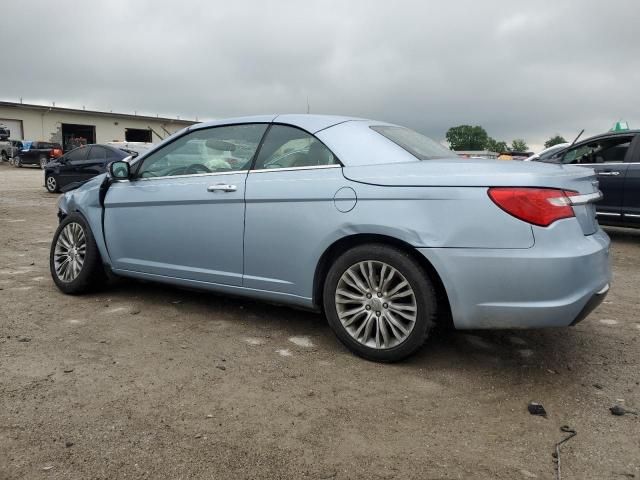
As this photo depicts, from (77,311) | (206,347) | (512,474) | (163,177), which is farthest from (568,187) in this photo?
(77,311)

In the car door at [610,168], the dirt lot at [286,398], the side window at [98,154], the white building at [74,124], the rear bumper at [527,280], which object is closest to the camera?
the dirt lot at [286,398]

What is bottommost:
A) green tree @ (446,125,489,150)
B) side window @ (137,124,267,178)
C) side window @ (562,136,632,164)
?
side window @ (137,124,267,178)

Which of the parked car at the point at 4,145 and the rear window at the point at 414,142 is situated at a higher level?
the parked car at the point at 4,145

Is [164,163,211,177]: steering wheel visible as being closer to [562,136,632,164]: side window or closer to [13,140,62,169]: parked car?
[562,136,632,164]: side window

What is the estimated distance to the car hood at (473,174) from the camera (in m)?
2.96

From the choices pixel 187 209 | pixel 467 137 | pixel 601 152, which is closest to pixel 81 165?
pixel 187 209

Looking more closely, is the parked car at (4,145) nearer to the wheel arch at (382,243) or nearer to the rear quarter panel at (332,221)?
the rear quarter panel at (332,221)

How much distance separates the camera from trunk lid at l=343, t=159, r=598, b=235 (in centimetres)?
296

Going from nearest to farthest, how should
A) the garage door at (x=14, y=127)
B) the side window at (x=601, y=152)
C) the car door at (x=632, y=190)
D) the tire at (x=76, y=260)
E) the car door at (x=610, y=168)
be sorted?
the tire at (x=76, y=260) < the car door at (x=632, y=190) < the car door at (x=610, y=168) < the side window at (x=601, y=152) < the garage door at (x=14, y=127)

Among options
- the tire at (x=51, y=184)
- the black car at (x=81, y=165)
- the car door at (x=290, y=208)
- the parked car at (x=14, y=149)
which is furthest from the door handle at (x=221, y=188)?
the parked car at (x=14, y=149)

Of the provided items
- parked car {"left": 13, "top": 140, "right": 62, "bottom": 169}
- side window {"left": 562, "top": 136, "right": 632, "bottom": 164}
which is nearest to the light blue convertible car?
Result: side window {"left": 562, "top": 136, "right": 632, "bottom": 164}

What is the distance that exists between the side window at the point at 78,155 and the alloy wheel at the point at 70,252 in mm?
11307

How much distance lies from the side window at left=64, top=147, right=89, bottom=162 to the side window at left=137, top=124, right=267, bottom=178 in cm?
1198

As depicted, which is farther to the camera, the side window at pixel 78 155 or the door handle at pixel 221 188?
the side window at pixel 78 155
